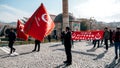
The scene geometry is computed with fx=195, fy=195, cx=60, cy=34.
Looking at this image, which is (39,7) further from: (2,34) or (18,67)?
(2,34)

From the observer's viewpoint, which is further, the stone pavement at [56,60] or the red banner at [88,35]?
the red banner at [88,35]

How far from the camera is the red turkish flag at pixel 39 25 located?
13.8 m

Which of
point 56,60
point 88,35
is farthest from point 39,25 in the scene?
point 88,35

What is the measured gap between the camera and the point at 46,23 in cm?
1401

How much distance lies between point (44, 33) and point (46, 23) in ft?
2.55

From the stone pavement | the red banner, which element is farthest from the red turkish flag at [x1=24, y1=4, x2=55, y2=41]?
the red banner

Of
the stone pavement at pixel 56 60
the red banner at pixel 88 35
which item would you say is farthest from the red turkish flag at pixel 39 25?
the red banner at pixel 88 35

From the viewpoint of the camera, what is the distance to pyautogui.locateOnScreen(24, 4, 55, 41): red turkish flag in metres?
13.8

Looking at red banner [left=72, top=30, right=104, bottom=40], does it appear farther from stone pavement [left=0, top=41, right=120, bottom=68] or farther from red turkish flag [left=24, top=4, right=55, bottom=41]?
red turkish flag [left=24, top=4, right=55, bottom=41]

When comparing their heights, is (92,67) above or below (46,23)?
below

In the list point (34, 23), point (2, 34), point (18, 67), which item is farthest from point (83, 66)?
point (2, 34)

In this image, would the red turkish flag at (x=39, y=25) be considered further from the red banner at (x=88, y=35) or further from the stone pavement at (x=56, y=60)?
the red banner at (x=88, y=35)

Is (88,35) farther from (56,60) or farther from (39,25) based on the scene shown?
(56,60)

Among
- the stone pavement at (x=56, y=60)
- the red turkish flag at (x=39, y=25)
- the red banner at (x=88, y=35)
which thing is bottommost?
the stone pavement at (x=56, y=60)
